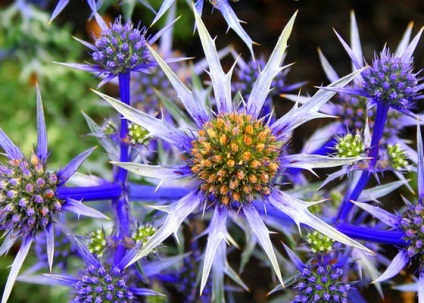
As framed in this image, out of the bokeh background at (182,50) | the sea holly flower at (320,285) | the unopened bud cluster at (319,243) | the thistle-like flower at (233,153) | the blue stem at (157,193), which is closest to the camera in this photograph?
the thistle-like flower at (233,153)

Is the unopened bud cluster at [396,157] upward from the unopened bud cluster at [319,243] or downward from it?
upward

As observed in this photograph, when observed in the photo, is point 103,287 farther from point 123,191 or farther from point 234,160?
point 234,160

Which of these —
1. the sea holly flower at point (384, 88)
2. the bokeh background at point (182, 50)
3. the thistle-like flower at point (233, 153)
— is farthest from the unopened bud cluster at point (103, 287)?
the bokeh background at point (182, 50)

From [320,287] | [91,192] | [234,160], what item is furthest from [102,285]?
[320,287]

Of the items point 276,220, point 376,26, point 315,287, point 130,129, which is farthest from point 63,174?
point 376,26

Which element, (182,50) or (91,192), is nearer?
(91,192)

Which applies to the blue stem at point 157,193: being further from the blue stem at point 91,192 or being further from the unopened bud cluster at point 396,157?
the unopened bud cluster at point 396,157
